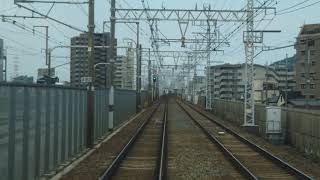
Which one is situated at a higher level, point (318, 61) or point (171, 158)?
point (318, 61)

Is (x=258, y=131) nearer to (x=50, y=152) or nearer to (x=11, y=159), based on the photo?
(x=50, y=152)

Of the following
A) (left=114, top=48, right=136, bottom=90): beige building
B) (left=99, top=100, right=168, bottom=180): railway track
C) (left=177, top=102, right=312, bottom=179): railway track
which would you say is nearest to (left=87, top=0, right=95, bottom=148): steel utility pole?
(left=99, top=100, right=168, bottom=180): railway track

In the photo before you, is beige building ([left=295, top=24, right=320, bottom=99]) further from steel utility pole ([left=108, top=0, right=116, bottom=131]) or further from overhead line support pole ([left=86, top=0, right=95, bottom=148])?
overhead line support pole ([left=86, top=0, right=95, bottom=148])

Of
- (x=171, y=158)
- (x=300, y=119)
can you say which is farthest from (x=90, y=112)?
(x=300, y=119)

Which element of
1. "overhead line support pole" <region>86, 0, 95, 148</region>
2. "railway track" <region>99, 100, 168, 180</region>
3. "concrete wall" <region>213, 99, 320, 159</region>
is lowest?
"railway track" <region>99, 100, 168, 180</region>

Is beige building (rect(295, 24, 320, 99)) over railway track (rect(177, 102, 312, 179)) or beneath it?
over

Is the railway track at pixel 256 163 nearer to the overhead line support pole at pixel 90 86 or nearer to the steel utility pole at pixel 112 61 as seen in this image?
the overhead line support pole at pixel 90 86

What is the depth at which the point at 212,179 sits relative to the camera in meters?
15.2

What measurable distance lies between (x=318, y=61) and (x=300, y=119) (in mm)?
64972

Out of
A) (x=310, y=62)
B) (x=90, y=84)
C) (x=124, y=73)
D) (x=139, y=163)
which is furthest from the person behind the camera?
(x=124, y=73)

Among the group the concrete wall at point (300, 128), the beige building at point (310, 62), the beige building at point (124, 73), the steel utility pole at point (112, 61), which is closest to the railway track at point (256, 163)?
the concrete wall at point (300, 128)

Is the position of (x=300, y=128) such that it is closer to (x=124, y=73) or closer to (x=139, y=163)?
(x=139, y=163)

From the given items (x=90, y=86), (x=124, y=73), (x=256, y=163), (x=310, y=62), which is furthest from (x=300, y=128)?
(x=124, y=73)

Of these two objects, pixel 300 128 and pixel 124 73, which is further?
pixel 124 73
